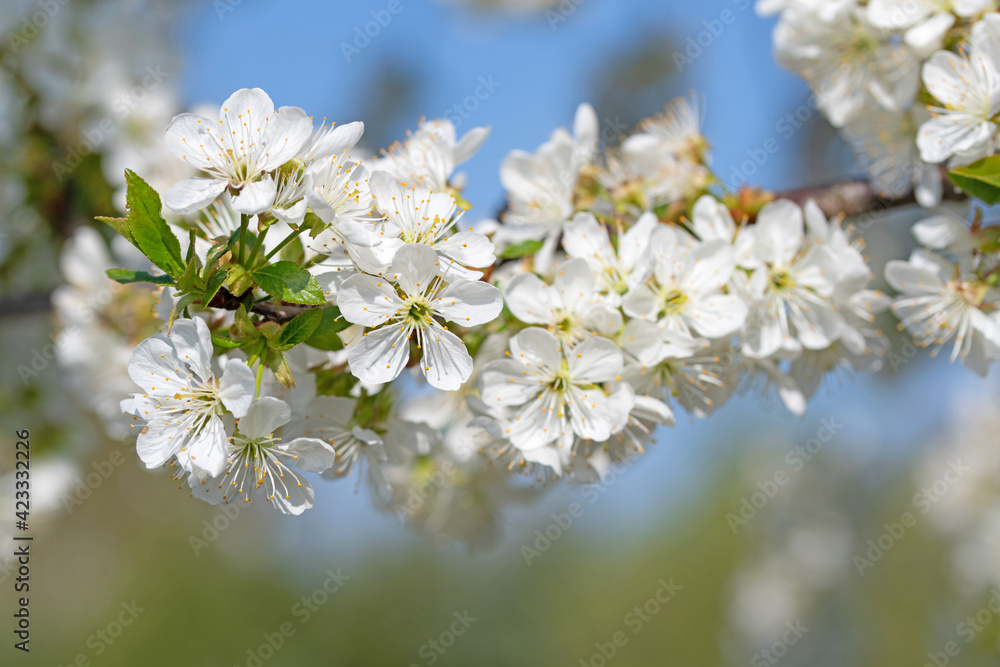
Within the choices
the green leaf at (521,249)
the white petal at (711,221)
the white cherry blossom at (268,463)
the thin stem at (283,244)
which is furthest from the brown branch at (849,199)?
the white cherry blossom at (268,463)

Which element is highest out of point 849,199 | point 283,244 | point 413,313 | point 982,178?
point 283,244

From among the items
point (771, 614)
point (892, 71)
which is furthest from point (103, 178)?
point (771, 614)

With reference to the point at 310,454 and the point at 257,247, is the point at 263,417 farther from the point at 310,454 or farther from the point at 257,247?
the point at 257,247

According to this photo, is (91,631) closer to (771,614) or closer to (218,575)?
(218,575)

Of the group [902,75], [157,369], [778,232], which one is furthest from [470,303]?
[902,75]

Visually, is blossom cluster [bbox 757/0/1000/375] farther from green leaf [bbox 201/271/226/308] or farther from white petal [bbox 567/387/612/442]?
green leaf [bbox 201/271/226/308]
